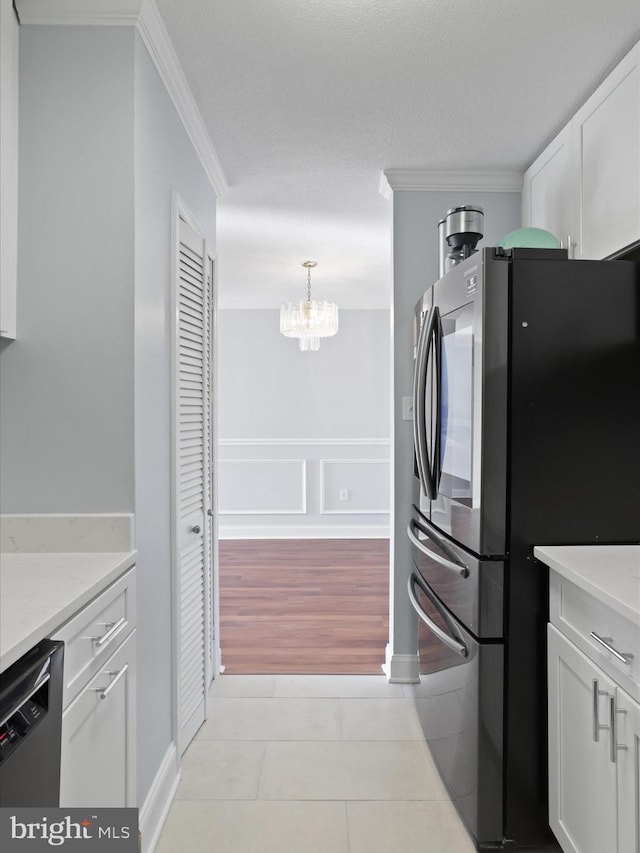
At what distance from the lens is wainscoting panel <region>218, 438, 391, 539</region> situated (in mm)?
6520

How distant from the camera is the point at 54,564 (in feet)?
5.14

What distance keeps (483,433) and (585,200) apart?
114 cm

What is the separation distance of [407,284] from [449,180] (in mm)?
549

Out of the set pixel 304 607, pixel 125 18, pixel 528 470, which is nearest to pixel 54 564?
pixel 528 470

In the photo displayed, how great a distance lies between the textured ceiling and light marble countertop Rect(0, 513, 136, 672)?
1514mm

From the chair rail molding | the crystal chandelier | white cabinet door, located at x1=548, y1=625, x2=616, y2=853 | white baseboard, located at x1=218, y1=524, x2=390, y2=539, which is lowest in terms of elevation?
white baseboard, located at x1=218, y1=524, x2=390, y2=539

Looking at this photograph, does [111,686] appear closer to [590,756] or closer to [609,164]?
[590,756]

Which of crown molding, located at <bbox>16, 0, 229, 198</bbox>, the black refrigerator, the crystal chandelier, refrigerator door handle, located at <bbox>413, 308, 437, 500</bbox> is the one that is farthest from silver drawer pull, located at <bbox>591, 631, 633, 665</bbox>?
the crystal chandelier

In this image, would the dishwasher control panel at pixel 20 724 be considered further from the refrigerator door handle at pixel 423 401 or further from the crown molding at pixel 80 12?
the crown molding at pixel 80 12

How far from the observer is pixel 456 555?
1.93m

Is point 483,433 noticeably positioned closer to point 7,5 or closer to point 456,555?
point 456,555

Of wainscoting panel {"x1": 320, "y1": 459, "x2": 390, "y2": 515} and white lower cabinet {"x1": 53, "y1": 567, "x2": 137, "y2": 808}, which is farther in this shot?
wainscoting panel {"x1": 320, "y1": 459, "x2": 390, "y2": 515}

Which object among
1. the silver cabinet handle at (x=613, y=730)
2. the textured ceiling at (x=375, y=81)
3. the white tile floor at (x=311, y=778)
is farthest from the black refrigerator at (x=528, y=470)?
the textured ceiling at (x=375, y=81)
